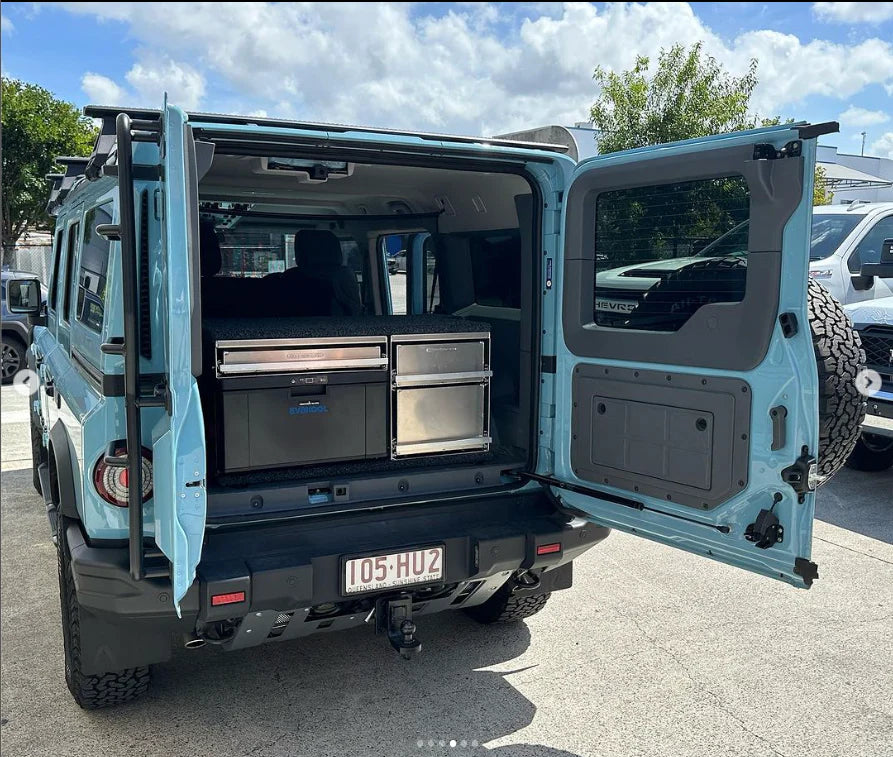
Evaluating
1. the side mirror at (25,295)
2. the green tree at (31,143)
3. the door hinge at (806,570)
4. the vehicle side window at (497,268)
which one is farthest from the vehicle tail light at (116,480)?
the green tree at (31,143)

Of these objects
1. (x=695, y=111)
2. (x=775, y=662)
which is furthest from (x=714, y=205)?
(x=695, y=111)

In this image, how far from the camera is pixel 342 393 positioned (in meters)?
3.49

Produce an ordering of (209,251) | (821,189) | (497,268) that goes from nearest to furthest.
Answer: (497,268) → (209,251) → (821,189)

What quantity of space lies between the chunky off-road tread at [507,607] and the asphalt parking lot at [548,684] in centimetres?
8

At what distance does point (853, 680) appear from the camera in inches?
140

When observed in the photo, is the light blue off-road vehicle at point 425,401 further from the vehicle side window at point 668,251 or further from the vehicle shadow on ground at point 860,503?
the vehicle shadow on ground at point 860,503

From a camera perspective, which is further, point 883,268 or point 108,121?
point 883,268

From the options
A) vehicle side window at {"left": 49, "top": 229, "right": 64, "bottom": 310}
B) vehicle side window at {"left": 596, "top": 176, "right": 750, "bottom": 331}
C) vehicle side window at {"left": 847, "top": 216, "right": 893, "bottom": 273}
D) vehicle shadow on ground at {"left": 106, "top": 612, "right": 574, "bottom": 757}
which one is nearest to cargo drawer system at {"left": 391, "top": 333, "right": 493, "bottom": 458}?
vehicle side window at {"left": 596, "top": 176, "right": 750, "bottom": 331}

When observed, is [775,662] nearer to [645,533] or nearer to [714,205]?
[645,533]

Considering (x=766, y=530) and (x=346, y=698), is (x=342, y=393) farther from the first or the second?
(x=766, y=530)

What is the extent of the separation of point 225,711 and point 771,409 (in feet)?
7.66

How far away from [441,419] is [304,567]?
1105mm

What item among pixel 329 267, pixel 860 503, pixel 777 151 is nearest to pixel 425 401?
pixel 329 267

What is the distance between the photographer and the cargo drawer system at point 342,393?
3.28 metres
